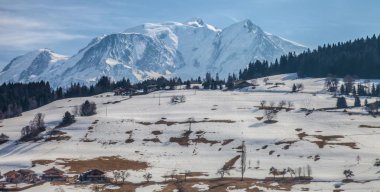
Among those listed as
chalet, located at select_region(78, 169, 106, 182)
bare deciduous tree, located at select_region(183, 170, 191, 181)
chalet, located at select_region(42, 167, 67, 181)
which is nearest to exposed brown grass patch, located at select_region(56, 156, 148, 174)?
chalet, located at select_region(42, 167, 67, 181)

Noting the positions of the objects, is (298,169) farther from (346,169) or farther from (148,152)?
(148,152)

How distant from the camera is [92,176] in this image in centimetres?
13912

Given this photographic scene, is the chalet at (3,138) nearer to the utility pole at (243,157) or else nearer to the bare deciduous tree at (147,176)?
the bare deciduous tree at (147,176)

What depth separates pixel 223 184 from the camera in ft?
427

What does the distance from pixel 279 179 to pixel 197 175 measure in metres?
20.3

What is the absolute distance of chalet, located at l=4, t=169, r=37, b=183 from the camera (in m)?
140

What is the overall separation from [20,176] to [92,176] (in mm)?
17916

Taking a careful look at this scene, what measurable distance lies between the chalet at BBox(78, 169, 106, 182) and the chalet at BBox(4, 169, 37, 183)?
1244 centimetres

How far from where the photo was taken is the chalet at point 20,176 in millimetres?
139500

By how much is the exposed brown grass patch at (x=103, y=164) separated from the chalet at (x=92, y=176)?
8.13 m

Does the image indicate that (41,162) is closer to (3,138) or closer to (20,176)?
(20,176)

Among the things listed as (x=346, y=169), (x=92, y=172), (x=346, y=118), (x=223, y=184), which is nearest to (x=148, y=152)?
(x=92, y=172)

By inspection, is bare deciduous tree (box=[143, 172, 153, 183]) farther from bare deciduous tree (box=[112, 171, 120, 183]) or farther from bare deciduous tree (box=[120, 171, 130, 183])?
bare deciduous tree (box=[112, 171, 120, 183])

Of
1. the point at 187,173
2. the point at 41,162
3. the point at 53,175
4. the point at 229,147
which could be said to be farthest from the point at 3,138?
the point at 229,147
